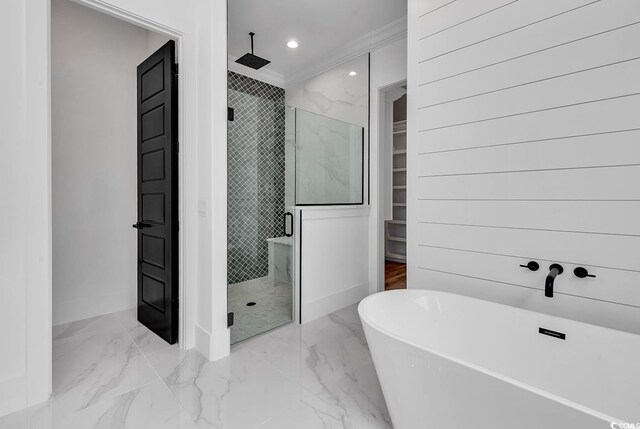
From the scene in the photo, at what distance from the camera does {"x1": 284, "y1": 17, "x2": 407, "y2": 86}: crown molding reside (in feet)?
9.95

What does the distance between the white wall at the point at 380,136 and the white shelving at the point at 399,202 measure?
193 centimetres

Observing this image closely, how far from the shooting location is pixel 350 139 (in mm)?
3363

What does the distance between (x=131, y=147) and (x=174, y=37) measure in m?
1.32

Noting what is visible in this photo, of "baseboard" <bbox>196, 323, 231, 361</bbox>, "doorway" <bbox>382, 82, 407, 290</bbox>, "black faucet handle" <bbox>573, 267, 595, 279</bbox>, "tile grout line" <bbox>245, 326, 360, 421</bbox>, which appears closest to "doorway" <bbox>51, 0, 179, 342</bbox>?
"baseboard" <bbox>196, 323, 231, 361</bbox>

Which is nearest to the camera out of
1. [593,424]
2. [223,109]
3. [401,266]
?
[593,424]

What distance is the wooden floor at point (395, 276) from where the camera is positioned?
398 cm

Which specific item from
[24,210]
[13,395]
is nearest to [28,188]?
[24,210]

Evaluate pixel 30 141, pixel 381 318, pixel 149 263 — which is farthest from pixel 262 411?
pixel 30 141

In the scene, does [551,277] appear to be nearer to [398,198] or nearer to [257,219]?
[257,219]

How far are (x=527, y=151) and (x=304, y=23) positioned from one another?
2.37 meters

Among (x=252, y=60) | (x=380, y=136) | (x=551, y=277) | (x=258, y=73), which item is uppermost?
(x=258, y=73)

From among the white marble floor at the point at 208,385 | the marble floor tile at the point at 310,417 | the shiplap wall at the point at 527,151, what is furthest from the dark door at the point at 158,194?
the shiplap wall at the point at 527,151

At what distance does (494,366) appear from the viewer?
1563 millimetres

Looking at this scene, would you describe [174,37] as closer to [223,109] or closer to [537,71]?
→ [223,109]
